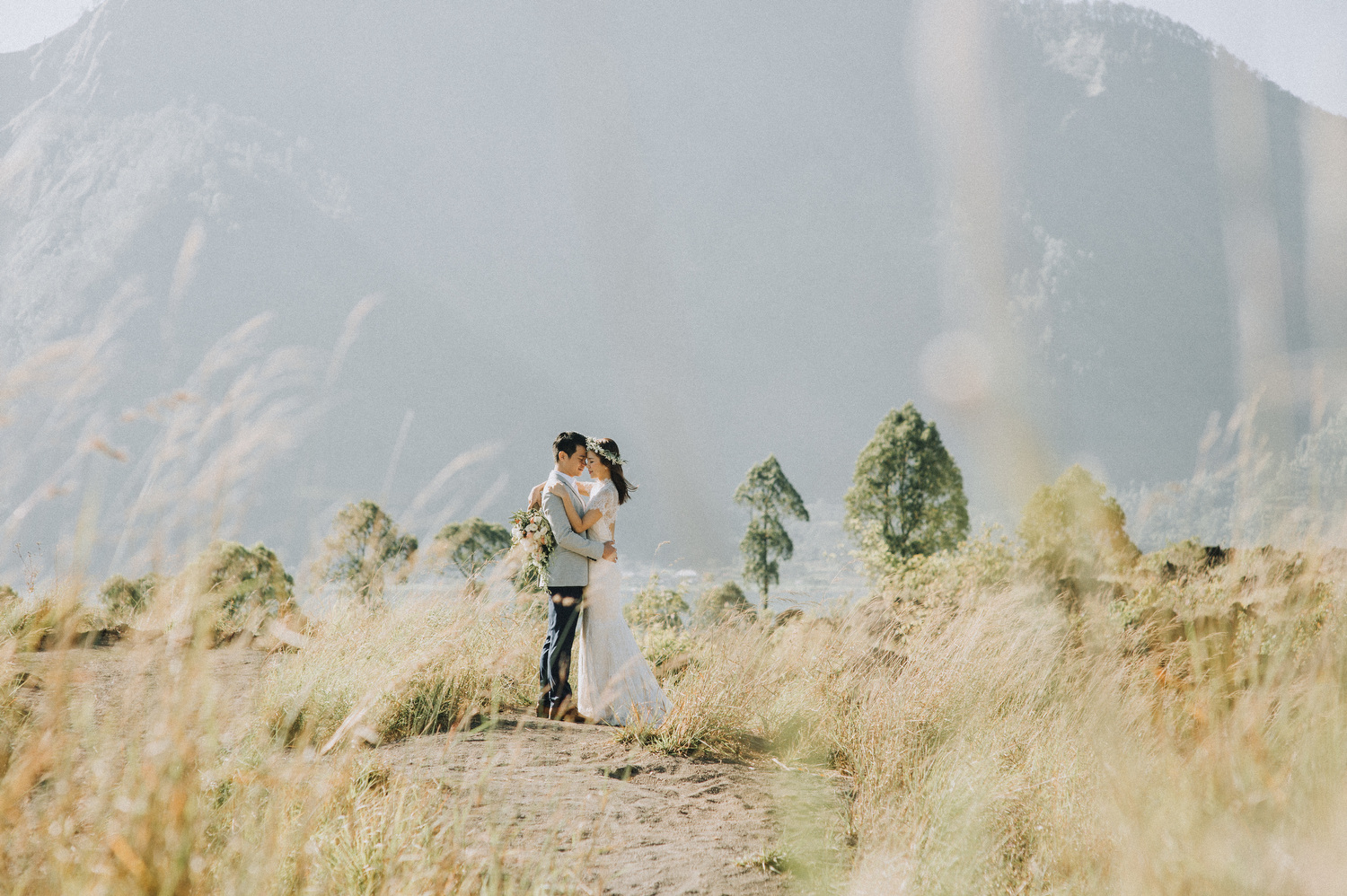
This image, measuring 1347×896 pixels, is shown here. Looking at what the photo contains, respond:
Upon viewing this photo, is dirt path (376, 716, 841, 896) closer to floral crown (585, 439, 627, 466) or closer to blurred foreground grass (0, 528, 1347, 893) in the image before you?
blurred foreground grass (0, 528, 1347, 893)

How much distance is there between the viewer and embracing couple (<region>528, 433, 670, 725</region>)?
5477 mm

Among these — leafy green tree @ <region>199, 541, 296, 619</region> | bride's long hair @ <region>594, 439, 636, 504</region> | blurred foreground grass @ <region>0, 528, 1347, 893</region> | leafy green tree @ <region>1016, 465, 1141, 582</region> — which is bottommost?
blurred foreground grass @ <region>0, 528, 1347, 893</region>

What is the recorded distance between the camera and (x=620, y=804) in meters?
3.65

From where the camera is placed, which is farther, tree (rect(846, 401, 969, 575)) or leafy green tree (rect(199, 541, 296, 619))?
tree (rect(846, 401, 969, 575))

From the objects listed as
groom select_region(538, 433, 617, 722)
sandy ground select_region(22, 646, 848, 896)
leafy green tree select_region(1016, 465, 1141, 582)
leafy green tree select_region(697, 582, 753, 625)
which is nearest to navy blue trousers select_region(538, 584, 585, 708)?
groom select_region(538, 433, 617, 722)

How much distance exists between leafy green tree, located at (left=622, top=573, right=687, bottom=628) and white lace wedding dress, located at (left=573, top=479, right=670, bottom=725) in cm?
287

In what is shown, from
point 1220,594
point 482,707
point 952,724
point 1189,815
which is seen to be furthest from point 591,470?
point 1220,594

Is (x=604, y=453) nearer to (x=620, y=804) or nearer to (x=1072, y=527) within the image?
(x=620, y=804)

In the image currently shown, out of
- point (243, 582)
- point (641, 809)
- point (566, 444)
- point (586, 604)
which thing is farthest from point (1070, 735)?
point (243, 582)

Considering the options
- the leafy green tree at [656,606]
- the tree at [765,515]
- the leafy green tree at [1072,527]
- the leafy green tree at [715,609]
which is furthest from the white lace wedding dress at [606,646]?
the tree at [765,515]

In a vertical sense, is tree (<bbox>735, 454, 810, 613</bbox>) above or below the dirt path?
above

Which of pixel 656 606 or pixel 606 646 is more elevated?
pixel 656 606

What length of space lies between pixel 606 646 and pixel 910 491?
30026 millimetres

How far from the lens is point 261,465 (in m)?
2.15
